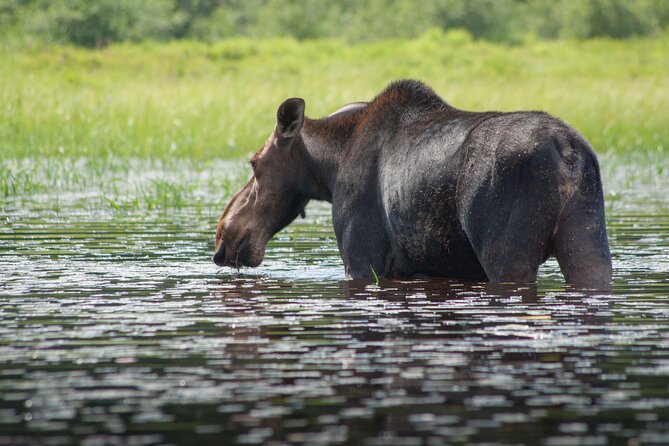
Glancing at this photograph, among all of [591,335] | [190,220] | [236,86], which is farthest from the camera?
[236,86]

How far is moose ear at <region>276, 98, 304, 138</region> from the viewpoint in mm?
9082

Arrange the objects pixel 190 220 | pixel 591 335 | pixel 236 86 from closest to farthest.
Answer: pixel 591 335
pixel 190 220
pixel 236 86

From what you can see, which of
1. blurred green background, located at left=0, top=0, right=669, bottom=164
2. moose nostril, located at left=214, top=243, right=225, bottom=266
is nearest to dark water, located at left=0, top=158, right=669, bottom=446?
moose nostril, located at left=214, top=243, right=225, bottom=266

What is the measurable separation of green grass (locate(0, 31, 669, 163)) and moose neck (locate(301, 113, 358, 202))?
23.1 ft

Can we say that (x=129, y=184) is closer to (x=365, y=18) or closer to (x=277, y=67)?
(x=277, y=67)

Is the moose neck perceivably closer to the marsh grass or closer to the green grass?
the marsh grass

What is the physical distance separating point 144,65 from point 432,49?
12.0 meters

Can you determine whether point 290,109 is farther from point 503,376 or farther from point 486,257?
point 503,376

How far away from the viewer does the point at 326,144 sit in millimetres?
9227

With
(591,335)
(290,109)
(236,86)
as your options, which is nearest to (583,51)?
(236,86)

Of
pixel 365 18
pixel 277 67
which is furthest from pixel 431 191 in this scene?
pixel 365 18

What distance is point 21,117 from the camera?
20.7m

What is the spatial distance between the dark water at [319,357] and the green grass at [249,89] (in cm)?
827

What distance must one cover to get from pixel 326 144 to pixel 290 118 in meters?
0.33
